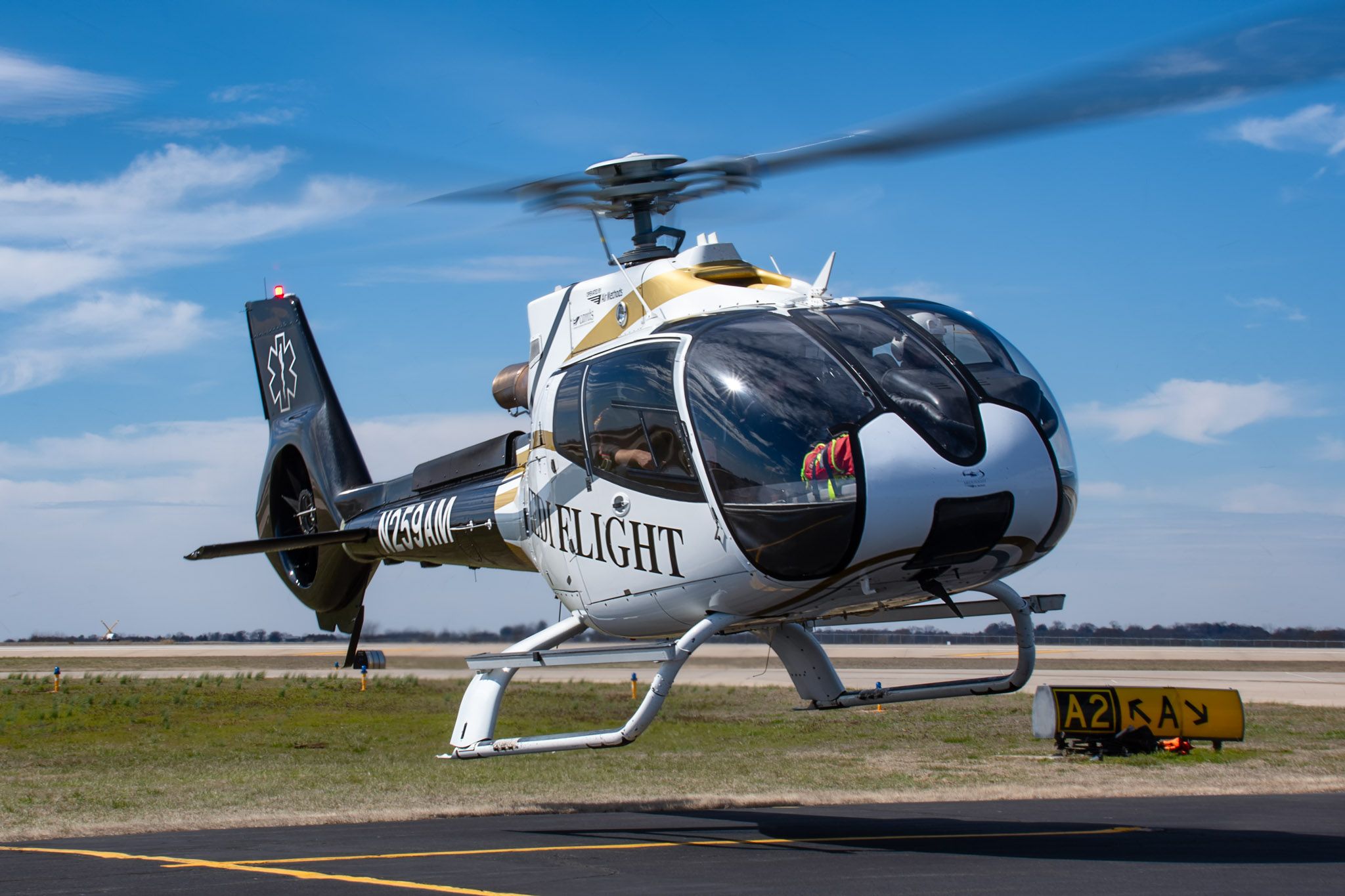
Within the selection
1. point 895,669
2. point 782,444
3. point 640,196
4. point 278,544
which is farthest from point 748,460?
point 895,669

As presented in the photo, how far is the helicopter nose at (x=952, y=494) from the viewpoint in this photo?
9.14 metres

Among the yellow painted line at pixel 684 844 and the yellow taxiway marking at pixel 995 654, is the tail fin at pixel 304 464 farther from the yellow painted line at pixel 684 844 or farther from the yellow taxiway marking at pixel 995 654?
the yellow taxiway marking at pixel 995 654

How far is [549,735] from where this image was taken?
11773mm

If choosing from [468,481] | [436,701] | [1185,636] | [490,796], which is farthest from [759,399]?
[1185,636]

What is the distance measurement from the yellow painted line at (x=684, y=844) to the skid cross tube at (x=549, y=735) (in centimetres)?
87

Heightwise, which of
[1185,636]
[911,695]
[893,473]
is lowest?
[1185,636]

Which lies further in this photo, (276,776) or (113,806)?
(276,776)

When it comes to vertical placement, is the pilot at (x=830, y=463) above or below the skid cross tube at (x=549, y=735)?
above

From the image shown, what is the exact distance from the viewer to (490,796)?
16.5 metres

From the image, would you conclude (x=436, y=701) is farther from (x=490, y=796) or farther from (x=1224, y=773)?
(x=1224, y=773)

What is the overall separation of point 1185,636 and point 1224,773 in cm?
7160

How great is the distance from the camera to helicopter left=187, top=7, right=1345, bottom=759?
30.5ft

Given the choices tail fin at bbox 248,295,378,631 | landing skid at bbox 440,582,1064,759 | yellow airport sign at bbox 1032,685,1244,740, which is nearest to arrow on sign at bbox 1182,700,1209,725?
yellow airport sign at bbox 1032,685,1244,740

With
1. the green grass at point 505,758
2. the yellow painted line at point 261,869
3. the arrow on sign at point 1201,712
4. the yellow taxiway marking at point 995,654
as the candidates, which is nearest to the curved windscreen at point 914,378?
the yellow painted line at point 261,869
